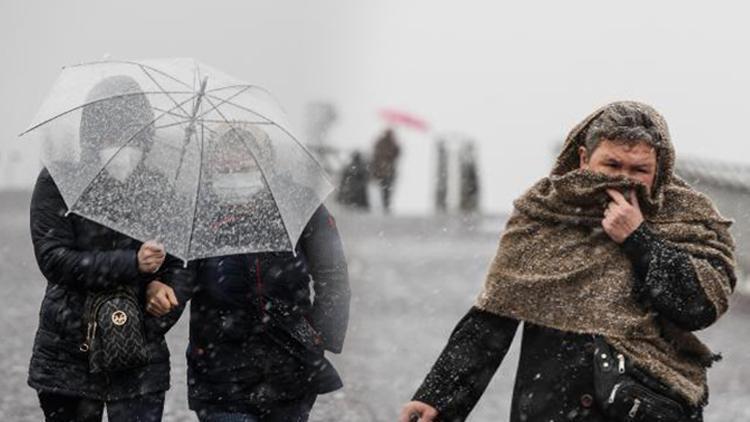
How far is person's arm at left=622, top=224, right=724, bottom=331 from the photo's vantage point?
157 inches

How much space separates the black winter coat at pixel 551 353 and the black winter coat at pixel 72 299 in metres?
1.11

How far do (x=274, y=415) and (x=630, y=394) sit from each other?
1494 mm

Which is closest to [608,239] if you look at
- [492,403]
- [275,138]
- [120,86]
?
[275,138]

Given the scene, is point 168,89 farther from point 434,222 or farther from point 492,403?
point 434,222

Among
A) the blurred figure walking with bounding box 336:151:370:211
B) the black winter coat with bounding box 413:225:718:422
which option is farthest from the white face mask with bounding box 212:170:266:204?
the blurred figure walking with bounding box 336:151:370:211

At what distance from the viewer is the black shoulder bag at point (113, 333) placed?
4.85 meters

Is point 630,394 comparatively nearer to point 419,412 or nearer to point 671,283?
point 671,283

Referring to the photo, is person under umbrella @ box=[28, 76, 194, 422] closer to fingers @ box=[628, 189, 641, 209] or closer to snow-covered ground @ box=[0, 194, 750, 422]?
fingers @ box=[628, 189, 641, 209]

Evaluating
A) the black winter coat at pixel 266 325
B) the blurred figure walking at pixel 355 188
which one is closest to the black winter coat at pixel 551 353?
the black winter coat at pixel 266 325

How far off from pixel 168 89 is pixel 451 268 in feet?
43.8

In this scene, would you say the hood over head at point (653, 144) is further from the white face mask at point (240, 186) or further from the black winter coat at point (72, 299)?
the black winter coat at point (72, 299)

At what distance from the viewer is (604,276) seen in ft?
13.5

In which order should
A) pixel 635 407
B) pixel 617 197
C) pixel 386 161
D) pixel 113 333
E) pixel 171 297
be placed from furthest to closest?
pixel 386 161 < pixel 171 297 < pixel 113 333 < pixel 617 197 < pixel 635 407

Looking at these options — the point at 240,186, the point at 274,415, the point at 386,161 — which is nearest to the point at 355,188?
the point at 386,161
